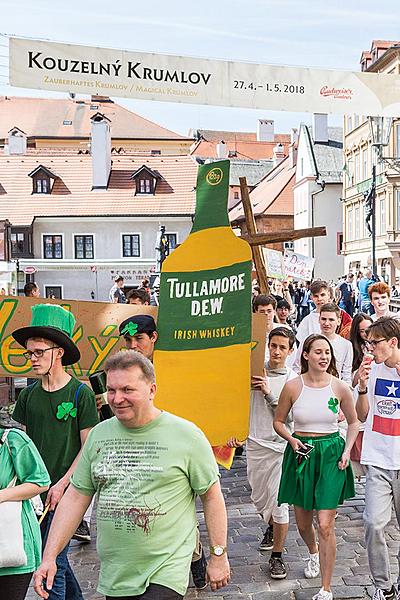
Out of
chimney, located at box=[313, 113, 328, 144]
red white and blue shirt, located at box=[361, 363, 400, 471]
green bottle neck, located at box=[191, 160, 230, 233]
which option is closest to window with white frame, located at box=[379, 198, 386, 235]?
chimney, located at box=[313, 113, 328, 144]

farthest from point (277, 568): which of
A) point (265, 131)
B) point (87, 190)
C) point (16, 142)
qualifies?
point (265, 131)

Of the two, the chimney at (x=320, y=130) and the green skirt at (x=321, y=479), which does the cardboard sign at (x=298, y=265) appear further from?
the chimney at (x=320, y=130)

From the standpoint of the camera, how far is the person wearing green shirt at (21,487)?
3678mm

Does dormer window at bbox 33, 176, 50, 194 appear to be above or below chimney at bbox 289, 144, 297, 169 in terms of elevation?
below

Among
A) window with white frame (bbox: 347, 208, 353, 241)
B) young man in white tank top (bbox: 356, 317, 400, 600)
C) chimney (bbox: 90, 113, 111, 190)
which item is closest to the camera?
young man in white tank top (bbox: 356, 317, 400, 600)

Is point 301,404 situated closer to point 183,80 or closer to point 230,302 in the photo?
point 230,302

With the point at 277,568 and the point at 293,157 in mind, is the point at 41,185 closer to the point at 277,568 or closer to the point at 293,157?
the point at 293,157

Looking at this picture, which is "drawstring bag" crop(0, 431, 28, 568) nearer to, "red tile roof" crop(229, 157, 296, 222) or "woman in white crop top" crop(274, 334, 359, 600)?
"woman in white crop top" crop(274, 334, 359, 600)

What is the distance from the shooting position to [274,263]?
1588 cm

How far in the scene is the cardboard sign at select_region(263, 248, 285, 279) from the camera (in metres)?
15.5

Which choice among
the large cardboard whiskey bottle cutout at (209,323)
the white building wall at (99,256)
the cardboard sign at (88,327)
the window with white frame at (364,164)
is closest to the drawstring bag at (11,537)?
the large cardboard whiskey bottle cutout at (209,323)

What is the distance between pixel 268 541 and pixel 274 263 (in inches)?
384

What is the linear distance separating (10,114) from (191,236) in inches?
3119

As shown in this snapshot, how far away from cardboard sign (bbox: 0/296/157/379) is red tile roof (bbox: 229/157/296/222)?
59.1 metres
